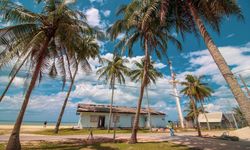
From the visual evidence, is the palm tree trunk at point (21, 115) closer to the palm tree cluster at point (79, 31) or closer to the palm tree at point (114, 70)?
the palm tree cluster at point (79, 31)

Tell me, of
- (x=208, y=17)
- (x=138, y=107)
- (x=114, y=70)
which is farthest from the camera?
(x=114, y=70)

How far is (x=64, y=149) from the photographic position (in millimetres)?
11477

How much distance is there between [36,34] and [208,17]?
33.6ft

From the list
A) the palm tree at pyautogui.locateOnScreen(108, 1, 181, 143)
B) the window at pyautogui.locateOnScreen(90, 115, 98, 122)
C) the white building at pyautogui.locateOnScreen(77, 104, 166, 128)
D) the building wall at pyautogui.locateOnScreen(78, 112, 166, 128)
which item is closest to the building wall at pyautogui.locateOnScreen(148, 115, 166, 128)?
the building wall at pyautogui.locateOnScreen(78, 112, 166, 128)

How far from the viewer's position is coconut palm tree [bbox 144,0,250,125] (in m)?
6.87

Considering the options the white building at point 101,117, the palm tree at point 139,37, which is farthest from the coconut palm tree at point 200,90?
the palm tree at point 139,37

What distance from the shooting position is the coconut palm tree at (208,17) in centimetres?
687

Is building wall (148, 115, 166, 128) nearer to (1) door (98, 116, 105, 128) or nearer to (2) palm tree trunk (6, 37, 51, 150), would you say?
(1) door (98, 116, 105, 128)

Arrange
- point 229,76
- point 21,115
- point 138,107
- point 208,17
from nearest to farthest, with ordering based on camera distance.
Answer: point 229,76
point 208,17
point 21,115
point 138,107

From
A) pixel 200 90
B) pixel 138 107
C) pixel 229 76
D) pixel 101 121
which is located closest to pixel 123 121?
pixel 101 121

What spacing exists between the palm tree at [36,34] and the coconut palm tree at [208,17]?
5532 mm

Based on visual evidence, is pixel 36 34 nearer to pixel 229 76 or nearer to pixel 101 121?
pixel 229 76

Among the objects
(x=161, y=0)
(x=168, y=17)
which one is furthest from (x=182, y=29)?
(x=161, y=0)

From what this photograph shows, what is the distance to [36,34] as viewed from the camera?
1228 centimetres
